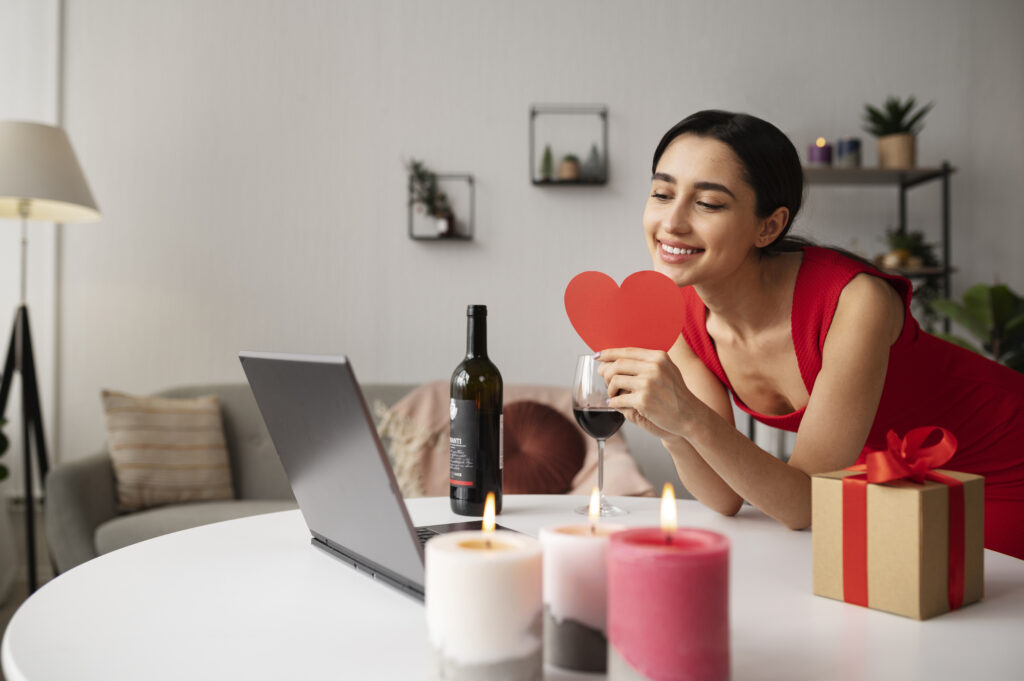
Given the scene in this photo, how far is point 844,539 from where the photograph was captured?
2.17 ft

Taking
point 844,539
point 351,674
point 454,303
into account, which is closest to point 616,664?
point 351,674

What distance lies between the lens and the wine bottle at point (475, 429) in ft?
3.21

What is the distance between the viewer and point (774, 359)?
1.32 metres

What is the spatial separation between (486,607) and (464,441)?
1.85 ft

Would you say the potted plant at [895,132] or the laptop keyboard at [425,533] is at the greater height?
the potted plant at [895,132]

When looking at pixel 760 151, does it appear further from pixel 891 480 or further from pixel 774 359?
pixel 891 480

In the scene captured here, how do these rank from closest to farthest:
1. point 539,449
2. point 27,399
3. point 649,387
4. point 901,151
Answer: point 649,387
point 539,449
point 27,399
point 901,151

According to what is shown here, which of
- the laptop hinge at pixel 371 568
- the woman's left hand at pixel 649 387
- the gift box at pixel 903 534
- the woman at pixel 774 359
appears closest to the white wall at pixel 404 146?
the woman at pixel 774 359

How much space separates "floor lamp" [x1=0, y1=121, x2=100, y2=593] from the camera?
2.49 meters

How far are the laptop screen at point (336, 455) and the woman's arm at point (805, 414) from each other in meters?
0.38

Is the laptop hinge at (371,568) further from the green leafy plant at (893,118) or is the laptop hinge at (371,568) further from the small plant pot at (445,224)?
the green leafy plant at (893,118)

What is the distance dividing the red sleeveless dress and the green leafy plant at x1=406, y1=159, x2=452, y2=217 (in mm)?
1933

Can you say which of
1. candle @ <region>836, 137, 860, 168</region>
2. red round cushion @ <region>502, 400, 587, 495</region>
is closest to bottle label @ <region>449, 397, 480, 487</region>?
red round cushion @ <region>502, 400, 587, 495</region>

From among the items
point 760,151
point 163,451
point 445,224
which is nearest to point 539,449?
point 445,224
